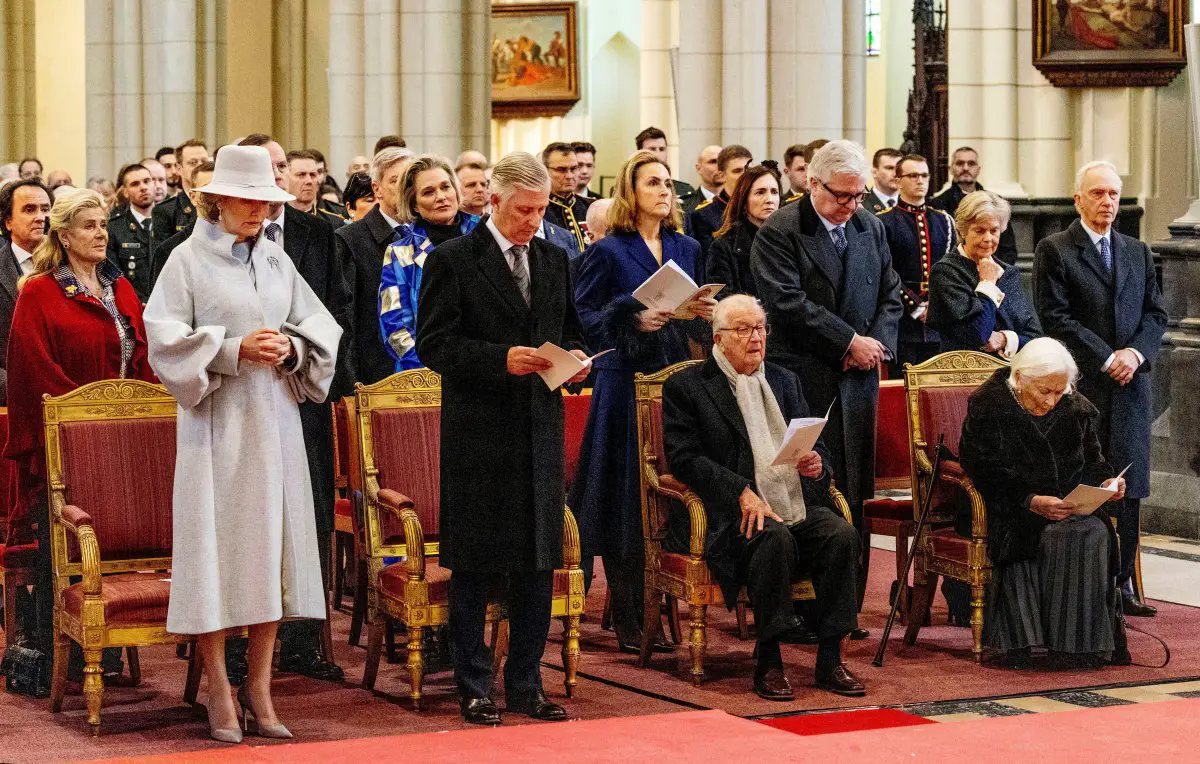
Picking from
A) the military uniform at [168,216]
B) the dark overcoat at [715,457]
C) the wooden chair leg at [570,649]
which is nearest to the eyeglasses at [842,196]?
the dark overcoat at [715,457]

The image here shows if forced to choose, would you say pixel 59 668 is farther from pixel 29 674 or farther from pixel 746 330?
pixel 746 330

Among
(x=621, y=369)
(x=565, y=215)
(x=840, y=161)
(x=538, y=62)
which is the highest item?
(x=538, y=62)

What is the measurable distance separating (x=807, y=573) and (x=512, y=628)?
1131 mm

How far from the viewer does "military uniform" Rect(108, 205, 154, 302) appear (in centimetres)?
1120

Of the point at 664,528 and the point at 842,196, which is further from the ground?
the point at 842,196

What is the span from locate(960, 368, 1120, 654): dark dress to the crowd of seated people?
0.04ft

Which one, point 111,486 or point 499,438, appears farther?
point 111,486

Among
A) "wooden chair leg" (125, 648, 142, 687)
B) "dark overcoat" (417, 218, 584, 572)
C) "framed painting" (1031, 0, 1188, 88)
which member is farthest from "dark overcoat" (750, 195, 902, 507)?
"framed painting" (1031, 0, 1188, 88)

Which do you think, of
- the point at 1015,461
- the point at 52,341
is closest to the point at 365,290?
the point at 52,341

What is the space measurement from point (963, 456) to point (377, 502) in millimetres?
2207

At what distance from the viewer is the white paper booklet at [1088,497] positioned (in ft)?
23.5

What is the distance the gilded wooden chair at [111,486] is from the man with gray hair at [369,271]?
1.31 m

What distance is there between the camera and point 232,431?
5.99 metres

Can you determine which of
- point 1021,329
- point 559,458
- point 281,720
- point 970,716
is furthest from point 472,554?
point 1021,329
